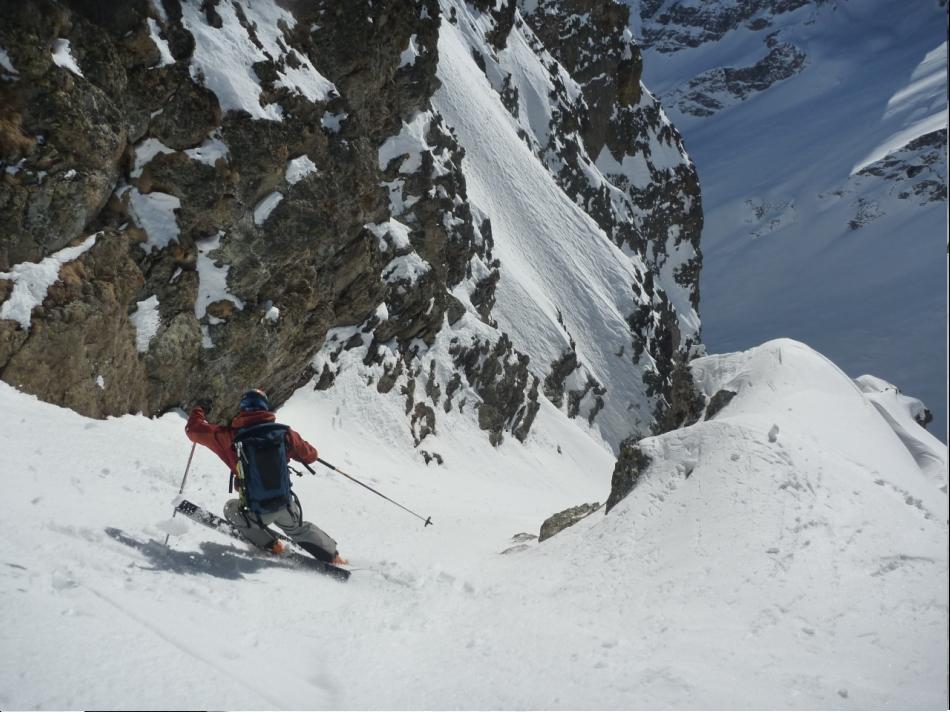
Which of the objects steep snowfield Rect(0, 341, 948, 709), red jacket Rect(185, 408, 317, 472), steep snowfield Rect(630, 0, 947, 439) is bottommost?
steep snowfield Rect(630, 0, 947, 439)

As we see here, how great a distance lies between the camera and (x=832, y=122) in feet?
626

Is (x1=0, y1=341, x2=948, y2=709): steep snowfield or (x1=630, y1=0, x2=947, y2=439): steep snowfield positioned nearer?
(x1=0, y1=341, x2=948, y2=709): steep snowfield

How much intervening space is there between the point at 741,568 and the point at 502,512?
656 inches

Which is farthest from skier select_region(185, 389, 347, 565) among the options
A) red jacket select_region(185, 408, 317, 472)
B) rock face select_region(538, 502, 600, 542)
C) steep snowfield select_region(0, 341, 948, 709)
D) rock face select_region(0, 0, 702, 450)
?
rock face select_region(538, 502, 600, 542)

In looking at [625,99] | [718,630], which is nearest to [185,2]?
[718,630]

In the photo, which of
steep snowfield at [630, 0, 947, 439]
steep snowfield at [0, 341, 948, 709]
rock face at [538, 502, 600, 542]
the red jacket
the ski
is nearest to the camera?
steep snowfield at [0, 341, 948, 709]

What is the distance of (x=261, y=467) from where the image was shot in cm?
686

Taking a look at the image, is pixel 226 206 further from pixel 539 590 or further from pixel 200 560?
pixel 539 590

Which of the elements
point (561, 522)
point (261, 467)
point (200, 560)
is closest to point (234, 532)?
point (261, 467)

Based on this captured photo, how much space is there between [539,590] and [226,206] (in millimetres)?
12870

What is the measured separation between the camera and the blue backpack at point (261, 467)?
682 centimetres

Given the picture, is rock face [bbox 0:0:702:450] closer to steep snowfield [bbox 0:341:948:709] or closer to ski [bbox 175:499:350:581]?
steep snowfield [bbox 0:341:948:709]

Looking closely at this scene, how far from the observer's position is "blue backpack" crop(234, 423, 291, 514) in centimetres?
682

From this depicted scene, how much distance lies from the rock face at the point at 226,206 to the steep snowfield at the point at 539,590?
337 cm
